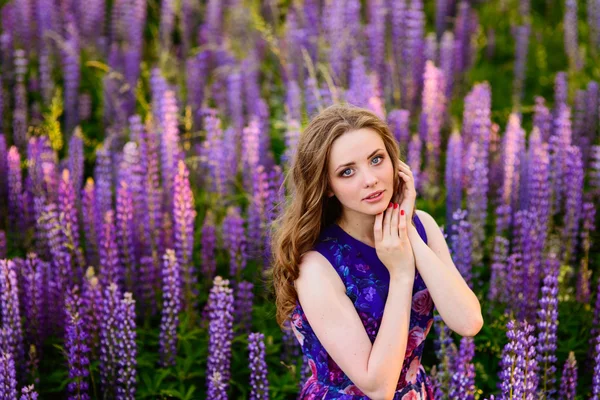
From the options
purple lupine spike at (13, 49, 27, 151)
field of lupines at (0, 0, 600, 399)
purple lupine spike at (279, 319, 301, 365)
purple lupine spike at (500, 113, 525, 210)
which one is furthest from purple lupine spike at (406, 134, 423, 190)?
purple lupine spike at (13, 49, 27, 151)

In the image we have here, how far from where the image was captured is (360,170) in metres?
2.76

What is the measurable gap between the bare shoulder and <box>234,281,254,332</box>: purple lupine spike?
1571 millimetres

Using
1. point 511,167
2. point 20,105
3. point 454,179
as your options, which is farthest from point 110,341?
point 20,105

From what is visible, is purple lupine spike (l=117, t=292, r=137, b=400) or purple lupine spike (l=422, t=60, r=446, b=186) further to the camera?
purple lupine spike (l=422, t=60, r=446, b=186)

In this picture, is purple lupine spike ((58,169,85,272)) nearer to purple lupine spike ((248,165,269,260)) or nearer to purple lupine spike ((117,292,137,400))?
purple lupine spike ((117,292,137,400))

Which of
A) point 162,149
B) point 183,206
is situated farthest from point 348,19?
point 183,206

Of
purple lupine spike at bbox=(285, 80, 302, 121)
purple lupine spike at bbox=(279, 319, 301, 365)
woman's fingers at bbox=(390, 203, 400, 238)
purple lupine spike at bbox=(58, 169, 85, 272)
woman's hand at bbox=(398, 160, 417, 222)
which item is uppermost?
purple lupine spike at bbox=(285, 80, 302, 121)

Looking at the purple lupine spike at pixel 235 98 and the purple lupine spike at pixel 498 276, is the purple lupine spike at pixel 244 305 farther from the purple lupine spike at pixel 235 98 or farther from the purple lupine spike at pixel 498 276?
the purple lupine spike at pixel 235 98

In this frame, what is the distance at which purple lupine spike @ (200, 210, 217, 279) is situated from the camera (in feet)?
15.4

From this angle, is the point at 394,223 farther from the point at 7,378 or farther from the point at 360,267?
the point at 7,378

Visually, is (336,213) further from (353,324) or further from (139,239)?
(139,239)

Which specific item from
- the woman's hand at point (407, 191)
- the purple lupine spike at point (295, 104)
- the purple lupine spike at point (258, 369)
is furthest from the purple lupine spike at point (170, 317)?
the purple lupine spike at point (295, 104)

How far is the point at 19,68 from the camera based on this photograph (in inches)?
262

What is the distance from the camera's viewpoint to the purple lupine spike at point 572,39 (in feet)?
23.4
